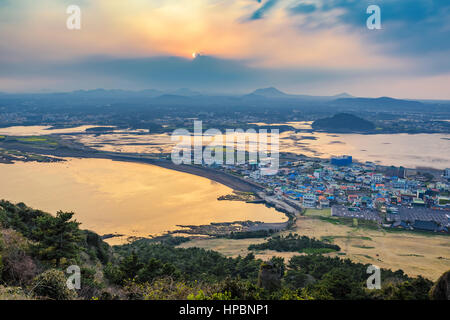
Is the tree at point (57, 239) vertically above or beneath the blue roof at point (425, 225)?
above

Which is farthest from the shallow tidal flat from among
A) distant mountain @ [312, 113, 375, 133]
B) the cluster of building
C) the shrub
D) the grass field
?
distant mountain @ [312, 113, 375, 133]

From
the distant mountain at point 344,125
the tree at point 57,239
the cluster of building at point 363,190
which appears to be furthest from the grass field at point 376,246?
the distant mountain at point 344,125

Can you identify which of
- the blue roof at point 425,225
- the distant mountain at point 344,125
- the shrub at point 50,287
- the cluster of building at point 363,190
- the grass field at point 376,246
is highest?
the distant mountain at point 344,125

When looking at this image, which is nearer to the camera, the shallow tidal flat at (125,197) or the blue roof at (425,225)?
the blue roof at (425,225)

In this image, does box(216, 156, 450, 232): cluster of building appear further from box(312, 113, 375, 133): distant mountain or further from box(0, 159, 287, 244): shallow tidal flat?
box(312, 113, 375, 133): distant mountain

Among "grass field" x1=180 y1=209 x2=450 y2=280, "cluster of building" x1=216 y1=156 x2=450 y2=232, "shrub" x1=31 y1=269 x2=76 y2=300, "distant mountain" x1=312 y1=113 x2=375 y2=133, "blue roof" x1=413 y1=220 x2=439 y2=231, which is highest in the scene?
"distant mountain" x1=312 y1=113 x2=375 y2=133

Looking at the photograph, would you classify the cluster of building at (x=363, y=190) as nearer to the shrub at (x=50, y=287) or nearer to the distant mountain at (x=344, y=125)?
the shrub at (x=50, y=287)

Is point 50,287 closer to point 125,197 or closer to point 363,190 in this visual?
point 125,197
